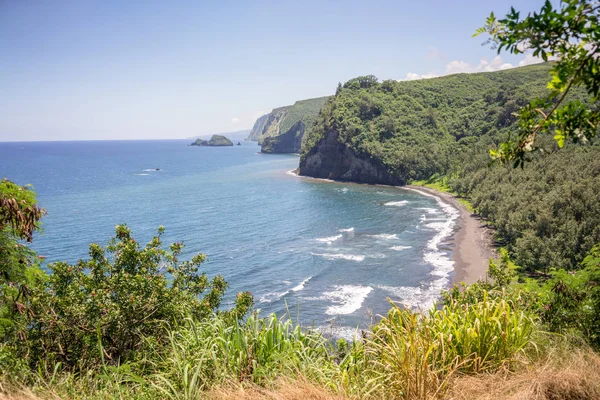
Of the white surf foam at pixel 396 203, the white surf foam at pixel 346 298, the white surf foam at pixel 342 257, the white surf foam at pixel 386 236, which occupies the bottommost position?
the white surf foam at pixel 346 298

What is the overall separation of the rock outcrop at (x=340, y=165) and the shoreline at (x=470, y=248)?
36601 millimetres

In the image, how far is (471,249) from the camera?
51.8m

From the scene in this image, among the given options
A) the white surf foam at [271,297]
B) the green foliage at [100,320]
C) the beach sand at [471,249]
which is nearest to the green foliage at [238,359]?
the green foliage at [100,320]

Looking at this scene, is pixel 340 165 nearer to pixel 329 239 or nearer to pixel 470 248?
pixel 329 239

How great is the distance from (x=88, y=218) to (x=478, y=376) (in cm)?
7216

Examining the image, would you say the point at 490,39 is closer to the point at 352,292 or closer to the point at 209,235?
the point at 352,292

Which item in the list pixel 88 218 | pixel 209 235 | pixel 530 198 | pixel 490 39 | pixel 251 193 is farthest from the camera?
pixel 251 193

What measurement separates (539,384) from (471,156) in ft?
336

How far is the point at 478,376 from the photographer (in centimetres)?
575

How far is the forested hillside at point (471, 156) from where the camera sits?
4450 centimetres

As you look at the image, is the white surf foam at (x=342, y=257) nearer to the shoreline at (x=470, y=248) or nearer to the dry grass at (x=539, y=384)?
the shoreline at (x=470, y=248)

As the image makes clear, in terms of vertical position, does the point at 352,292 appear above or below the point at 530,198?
below

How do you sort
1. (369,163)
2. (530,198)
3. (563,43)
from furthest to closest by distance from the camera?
(369,163), (530,198), (563,43)

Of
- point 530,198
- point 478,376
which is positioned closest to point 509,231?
point 530,198
